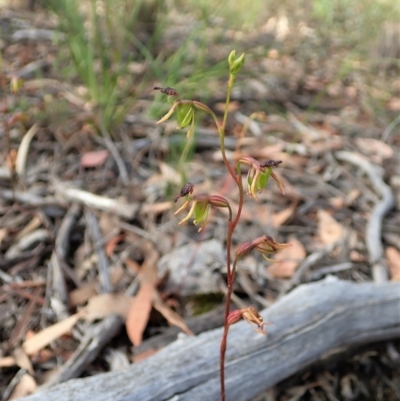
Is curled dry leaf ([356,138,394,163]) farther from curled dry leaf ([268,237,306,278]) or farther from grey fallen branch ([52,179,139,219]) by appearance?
grey fallen branch ([52,179,139,219])

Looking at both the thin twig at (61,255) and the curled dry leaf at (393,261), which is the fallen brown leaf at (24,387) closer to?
the thin twig at (61,255)

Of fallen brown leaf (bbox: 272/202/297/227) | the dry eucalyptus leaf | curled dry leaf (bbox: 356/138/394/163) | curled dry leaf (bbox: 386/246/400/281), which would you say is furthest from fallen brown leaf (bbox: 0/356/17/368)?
curled dry leaf (bbox: 356/138/394/163)

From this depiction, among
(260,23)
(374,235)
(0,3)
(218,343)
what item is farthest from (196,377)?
(260,23)

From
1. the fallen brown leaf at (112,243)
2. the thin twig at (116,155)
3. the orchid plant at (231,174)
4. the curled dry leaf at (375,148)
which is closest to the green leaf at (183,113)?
the orchid plant at (231,174)

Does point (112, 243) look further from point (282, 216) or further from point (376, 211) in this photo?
point (376, 211)

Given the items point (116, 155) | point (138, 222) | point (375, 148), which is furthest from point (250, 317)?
point (375, 148)

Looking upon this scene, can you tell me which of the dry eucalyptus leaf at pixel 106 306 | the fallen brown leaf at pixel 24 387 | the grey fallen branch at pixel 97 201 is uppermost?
the grey fallen branch at pixel 97 201
